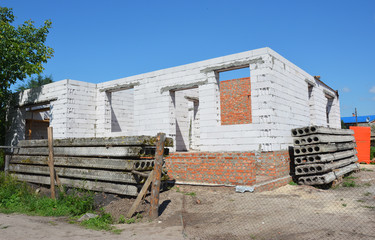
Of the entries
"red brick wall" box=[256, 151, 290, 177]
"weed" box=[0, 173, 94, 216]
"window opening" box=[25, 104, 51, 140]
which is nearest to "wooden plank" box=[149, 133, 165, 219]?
"weed" box=[0, 173, 94, 216]

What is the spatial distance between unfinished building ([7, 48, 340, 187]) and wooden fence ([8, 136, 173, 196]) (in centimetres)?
220

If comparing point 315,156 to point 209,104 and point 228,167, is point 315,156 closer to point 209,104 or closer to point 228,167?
point 228,167

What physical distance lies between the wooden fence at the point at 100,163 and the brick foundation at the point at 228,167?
1.55 metres

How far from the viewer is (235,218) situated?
217 inches

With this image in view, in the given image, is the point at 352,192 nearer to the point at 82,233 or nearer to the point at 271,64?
the point at 271,64

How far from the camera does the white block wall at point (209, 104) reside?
882 centimetres

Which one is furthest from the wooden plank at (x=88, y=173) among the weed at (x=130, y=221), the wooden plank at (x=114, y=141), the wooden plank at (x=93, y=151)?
the weed at (x=130, y=221)

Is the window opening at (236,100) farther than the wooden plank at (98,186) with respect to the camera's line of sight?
A: Yes

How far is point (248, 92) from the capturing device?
17453mm

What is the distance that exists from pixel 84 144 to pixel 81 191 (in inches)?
49.1

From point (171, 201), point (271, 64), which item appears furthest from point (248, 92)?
point (171, 201)

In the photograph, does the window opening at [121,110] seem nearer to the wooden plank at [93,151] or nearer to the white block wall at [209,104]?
the white block wall at [209,104]

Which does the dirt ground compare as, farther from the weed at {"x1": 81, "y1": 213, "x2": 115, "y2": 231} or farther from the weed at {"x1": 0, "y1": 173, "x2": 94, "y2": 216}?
the weed at {"x1": 0, "y1": 173, "x2": 94, "y2": 216}

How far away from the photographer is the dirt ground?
4598 mm
